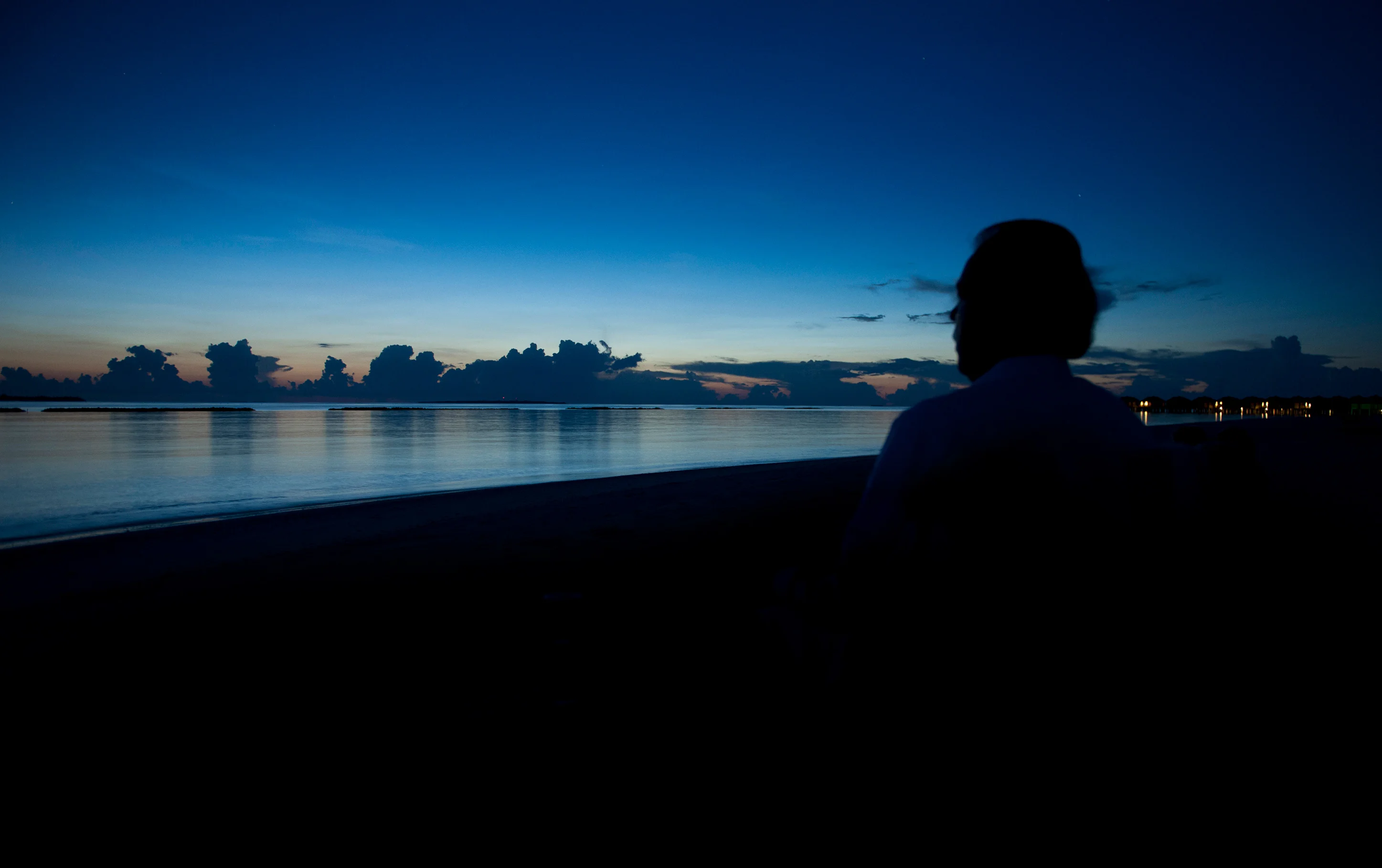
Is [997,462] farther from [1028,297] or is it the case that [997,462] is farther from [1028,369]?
[1028,297]

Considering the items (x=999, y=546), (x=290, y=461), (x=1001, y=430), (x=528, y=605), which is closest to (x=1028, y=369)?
(x=1001, y=430)

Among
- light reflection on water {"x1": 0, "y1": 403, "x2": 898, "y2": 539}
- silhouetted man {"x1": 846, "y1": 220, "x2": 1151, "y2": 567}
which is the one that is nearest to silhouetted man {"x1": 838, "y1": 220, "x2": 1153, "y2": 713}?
silhouetted man {"x1": 846, "y1": 220, "x2": 1151, "y2": 567}

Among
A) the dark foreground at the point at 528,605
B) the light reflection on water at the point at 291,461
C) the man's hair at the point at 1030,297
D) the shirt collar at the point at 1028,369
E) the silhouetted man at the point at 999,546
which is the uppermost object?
the man's hair at the point at 1030,297

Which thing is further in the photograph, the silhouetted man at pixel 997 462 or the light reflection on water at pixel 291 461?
the light reflection on water at pixel 291 461

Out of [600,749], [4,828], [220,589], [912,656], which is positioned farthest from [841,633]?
[220,589]

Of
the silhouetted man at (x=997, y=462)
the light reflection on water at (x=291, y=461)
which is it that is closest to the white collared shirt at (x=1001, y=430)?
the silhouetted man at (x=997, y=462)

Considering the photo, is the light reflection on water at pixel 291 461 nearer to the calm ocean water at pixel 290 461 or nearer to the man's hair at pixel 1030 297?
the calm ocean water at pixel 290 461

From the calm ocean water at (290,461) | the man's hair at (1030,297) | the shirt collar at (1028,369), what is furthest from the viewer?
the calm ocean water at (290,461)

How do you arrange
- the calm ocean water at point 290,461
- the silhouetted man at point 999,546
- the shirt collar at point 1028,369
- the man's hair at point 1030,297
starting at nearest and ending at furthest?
1. the silhouetted man at point 999,546
2. the shirt collar at point 1028,369
3. the man's hair at point 1030,297
4. the calm ocean water at point 290,461

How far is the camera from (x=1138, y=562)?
1172 mm

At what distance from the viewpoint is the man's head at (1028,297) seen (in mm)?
1444

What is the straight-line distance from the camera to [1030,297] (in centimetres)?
145

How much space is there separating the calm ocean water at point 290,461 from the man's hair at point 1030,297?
51.1ft

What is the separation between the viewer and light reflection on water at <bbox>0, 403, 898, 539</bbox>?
1521 cm
